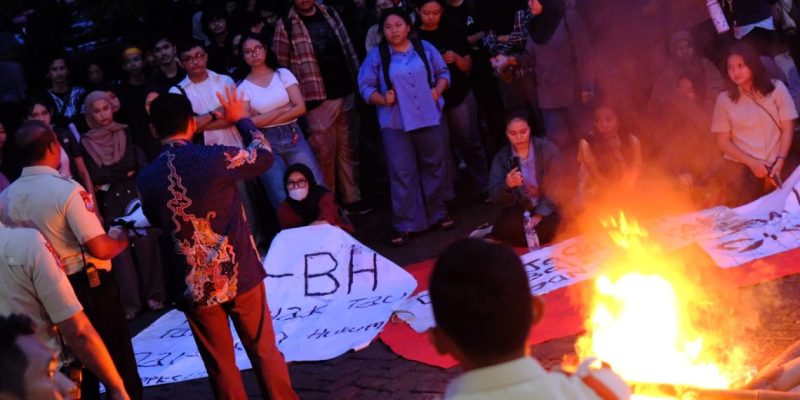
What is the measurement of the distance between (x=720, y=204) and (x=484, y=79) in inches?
116

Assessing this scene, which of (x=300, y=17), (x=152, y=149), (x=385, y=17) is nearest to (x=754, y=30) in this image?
(x=385, y=17)

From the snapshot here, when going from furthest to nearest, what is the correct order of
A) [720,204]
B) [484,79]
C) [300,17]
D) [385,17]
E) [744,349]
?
[484,79] < [300,17] < [385,17] < [720,204] < [744,349]

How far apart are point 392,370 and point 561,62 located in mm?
4151

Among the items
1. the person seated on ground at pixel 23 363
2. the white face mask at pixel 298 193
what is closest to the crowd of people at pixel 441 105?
the white face mask at pixel 298 193

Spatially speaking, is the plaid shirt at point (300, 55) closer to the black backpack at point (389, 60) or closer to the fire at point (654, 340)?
the black backpack at point (389, 60)

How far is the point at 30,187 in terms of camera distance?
5176 mm

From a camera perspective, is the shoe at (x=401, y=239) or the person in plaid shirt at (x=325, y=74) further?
the person in plaid shirt at (x=325, y=74)

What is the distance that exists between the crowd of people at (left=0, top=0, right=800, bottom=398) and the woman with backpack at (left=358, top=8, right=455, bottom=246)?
16 millimetres

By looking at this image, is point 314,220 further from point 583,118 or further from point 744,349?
point 744,349

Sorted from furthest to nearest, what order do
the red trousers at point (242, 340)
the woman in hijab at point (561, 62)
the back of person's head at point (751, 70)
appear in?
the woman in hijab at point (561, 62) → the back of person's head at point (751, 70) → the red trousers at point (242, 340)

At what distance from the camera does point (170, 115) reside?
17.0 feet

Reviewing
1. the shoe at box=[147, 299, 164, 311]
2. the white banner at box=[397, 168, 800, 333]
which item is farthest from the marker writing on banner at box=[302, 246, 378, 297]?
the shoe at box=[147, 299, 164, 311]

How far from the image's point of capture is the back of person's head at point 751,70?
844cm

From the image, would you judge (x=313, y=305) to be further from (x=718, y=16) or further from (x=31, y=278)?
(x=718, y=16)
